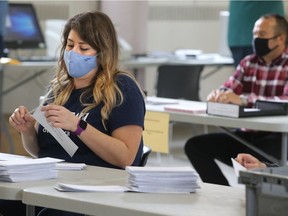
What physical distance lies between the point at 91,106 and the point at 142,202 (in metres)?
0.82

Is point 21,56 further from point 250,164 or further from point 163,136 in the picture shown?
point 250,164

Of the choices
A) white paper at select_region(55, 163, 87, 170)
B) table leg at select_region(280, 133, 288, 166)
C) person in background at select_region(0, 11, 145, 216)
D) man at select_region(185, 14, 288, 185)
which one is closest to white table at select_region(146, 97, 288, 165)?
table leg at select_region(280, 133, 288, 166)

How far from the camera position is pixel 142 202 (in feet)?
7.34

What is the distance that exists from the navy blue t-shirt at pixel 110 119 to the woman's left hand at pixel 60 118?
0.15m

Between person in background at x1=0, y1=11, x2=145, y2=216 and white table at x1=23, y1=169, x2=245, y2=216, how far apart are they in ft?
1.56

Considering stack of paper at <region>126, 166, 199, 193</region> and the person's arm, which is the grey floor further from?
stack of paper at <region>126, 166, 199, 193</region>

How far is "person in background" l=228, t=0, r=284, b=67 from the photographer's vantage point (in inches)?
223

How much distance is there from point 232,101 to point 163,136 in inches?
20.0

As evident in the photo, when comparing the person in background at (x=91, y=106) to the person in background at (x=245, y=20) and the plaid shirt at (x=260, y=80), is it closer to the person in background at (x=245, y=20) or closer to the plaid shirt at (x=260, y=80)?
the plaid shirt at (x=260, y=80)

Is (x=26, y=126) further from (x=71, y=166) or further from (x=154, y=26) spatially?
(x=154, y=26)

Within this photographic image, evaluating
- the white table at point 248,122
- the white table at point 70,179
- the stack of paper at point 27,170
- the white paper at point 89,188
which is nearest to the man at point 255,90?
the white table at point 248,122

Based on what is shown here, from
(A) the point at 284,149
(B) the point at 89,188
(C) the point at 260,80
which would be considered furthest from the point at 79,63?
(C) the point at 260,80

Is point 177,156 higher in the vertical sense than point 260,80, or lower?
lower

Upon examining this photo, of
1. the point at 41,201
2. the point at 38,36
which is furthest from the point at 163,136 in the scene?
the point at 38,36
